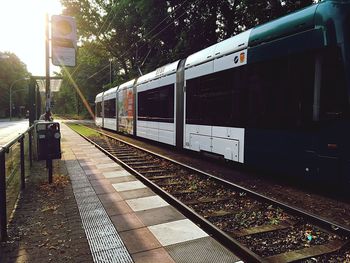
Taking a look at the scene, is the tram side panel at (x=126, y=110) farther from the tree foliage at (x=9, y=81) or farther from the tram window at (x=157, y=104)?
the tree foliage at (x=9, y=81)

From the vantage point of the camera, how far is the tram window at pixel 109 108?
22.4 m

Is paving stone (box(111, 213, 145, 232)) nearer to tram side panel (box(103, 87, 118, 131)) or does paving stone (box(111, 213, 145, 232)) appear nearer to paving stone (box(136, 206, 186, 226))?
paving stone (box(136, 206, 186, 226))

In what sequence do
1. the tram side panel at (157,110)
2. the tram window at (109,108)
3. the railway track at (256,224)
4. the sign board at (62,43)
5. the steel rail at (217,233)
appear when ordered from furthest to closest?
the tram window at (109,108) → the tram side panel at (157,110) → the sign board at (62,43) → the railway track at (256,224) → the steel rail at (217,233)

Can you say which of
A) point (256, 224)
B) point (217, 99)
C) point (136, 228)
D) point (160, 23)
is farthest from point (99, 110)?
point (256, 224)

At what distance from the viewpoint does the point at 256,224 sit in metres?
4.54

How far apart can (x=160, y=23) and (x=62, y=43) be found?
1687 centimetres

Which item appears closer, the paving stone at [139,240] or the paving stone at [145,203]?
the paving stone at [139,240]

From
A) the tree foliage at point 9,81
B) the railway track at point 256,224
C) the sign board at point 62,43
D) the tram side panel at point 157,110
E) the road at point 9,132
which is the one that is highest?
the tree foliage at point 9,81

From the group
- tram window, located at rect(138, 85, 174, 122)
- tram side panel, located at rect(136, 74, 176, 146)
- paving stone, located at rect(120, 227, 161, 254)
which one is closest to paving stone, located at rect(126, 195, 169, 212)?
paving stone, located at rect(120, 227, 161, 254)

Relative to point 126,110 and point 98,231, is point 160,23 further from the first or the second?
point 98,231

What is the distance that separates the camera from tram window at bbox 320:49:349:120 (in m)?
5.21

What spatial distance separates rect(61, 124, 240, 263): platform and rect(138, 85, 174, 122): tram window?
5246 millimetres

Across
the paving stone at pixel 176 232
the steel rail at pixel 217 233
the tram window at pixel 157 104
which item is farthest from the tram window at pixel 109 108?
the paving stone at pixel 176 232

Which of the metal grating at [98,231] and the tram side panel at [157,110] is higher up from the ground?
the tram side panel at [157,110]
